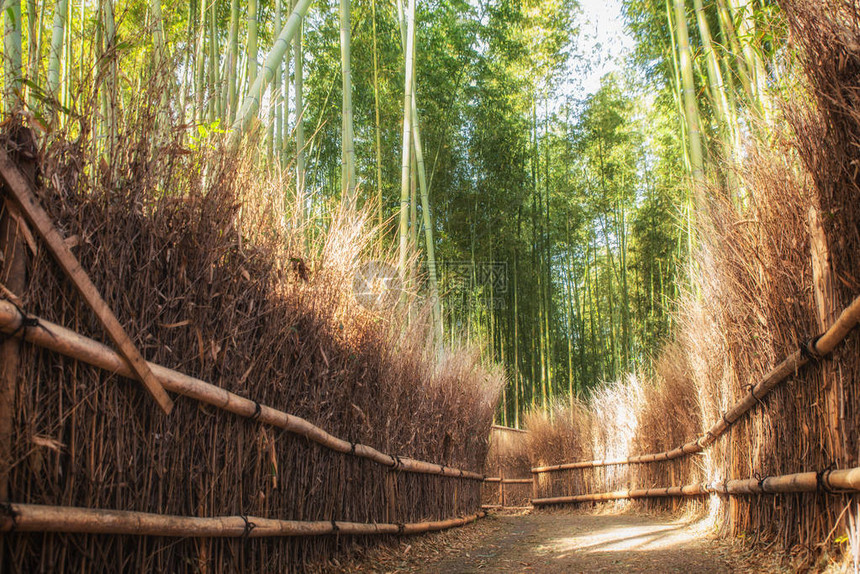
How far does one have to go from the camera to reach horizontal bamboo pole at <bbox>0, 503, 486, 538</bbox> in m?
1.60

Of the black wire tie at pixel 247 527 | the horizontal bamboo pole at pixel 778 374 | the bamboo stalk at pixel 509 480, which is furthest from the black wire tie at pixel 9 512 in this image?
the bamboo stalk at pixel 509 480

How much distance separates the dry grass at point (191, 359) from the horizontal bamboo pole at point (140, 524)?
6 cm

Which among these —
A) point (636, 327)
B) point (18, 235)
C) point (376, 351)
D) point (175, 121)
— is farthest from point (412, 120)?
point (636, 327)

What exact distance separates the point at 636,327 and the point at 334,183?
629cm

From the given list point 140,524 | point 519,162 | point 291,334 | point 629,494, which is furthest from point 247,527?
point 519,162

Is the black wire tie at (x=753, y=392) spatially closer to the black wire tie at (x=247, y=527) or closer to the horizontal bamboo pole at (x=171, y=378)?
the horizontal bamboo pole at (x=171, y=378)

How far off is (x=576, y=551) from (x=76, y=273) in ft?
11.8

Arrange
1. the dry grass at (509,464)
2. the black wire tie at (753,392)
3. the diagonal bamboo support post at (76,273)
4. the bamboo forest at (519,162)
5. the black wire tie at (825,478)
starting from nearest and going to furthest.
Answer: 1. the diagonal bamboo support post at (76,273)
2. the black wire tie at (825,478)
3. the black wire tie at (753,392)
4. the bamboo forest at (519,162)
5. the dry grass at (509,464)

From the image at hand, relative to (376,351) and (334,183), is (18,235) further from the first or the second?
(334,183)

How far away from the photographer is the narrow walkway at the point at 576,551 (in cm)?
348

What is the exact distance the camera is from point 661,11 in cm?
746

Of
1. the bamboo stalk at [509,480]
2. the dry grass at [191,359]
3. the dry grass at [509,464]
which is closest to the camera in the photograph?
the dry grass at [191,359]

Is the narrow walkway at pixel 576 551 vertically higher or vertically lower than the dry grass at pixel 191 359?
lower

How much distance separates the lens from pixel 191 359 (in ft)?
7.79
